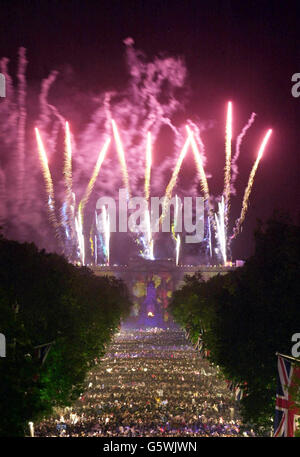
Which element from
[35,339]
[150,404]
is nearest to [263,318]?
[35,339]

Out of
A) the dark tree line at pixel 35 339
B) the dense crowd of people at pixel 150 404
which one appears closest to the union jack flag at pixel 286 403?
the dark tree line at pixel 35 339

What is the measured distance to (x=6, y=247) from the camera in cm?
7475

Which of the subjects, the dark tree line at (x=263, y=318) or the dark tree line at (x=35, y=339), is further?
the dark tree line at (x=263, y=318)

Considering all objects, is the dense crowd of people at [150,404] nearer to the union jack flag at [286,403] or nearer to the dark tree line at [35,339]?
the dark tree line at [35,339]

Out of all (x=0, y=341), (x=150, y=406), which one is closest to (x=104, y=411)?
(x=150, y=406)

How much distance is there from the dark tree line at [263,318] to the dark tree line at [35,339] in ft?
35.0

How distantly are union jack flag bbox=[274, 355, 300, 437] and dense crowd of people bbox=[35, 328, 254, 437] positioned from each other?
13.4 m

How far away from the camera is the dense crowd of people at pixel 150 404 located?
47219 mm

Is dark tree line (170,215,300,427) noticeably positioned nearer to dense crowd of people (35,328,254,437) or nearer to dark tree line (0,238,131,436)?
dense crowd of people (35,328,254,437)

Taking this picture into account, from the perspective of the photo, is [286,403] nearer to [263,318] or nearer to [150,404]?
[263,318]

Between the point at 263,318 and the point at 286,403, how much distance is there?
10.1 metres
